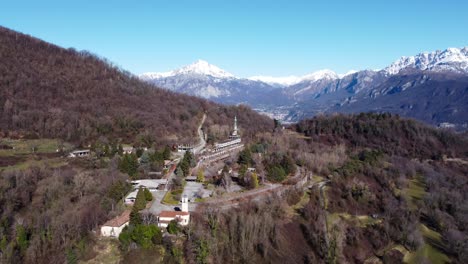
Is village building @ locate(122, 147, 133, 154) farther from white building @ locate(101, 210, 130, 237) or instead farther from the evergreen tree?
the evergreen tree

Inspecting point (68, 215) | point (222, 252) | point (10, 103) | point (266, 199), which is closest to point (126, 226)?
point (68, 215)

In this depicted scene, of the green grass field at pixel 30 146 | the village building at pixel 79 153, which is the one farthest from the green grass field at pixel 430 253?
the green grass field at pixel 30 146

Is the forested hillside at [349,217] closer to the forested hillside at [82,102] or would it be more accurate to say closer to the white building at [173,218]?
the white building at [173,218]

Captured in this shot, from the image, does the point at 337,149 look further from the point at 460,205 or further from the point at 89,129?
the point at 89,129

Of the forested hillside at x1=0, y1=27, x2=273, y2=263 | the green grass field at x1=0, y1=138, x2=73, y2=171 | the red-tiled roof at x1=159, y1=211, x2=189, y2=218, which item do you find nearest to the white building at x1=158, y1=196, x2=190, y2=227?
the red-tiled roof at x1=159, y1=211, x2=189, y2=218

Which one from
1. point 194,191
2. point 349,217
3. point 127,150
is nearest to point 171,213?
point 194,191
